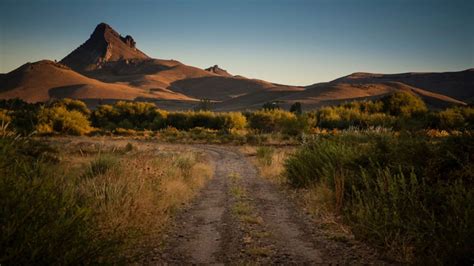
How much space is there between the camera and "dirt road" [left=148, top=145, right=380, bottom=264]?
5.91 metres

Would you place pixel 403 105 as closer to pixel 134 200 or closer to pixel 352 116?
pixel 352 116

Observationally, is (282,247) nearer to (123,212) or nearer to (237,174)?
(123,212)

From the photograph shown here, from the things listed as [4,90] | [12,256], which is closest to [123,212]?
[12,256]

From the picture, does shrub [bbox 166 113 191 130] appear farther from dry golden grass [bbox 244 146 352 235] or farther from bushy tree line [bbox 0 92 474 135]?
dry golden grass [bbox 244 146 352 235]

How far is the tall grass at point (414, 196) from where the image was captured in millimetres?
5074

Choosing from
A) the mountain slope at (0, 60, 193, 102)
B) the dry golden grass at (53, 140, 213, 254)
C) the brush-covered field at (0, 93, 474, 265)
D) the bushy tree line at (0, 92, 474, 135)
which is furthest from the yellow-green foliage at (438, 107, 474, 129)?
the mountain slope at (0, 60, 193, 102)

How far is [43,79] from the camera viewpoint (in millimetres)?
153875

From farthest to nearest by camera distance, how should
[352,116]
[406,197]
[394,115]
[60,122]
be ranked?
[394,115] → [352,116] → [60,122] → [406,197]

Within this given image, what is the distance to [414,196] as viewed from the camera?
632 centimetres

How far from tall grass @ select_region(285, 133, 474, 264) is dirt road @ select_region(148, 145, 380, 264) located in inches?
24.5

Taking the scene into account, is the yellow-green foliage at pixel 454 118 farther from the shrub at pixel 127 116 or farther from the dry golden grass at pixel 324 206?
the shrub at pixel 127 116

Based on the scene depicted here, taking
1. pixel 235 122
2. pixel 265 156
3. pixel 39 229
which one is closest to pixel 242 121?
pixel 235 122

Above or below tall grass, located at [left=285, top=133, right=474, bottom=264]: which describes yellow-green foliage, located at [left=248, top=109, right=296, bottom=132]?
below

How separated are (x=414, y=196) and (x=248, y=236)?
309 cm
